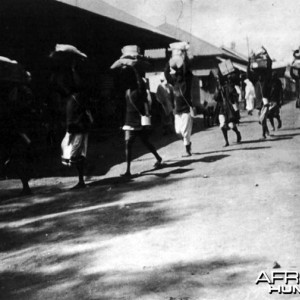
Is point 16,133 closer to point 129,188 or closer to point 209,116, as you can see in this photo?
point 129,188

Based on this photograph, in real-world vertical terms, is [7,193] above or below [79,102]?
below

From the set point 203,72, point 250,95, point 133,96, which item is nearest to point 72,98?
point 133,96

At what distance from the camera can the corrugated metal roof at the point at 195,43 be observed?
35062 millimetres

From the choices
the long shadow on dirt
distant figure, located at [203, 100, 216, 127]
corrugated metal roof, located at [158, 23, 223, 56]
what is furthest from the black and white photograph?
corrugated metal roof, located at [158, 23, 223, 56]

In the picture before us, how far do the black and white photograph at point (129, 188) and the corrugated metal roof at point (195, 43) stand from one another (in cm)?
2025

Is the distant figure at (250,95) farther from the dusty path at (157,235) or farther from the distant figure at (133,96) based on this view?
the distant figure at (133,96)

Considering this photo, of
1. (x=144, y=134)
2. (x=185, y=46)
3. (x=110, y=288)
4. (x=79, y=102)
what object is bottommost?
(x=110, y=288)

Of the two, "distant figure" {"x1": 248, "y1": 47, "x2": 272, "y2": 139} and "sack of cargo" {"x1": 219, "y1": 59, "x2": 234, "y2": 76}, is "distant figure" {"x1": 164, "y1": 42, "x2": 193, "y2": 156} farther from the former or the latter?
"distant figure" {"x1": 248, "y1": 47, "x2": 272, "y2": 139}

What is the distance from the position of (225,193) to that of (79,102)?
261 cm

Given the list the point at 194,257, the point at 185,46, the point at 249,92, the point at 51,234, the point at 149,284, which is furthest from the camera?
the point at 249,92

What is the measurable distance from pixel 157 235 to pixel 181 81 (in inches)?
210

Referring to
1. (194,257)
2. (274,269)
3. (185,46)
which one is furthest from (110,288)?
(185,46)

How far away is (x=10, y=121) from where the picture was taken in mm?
7602

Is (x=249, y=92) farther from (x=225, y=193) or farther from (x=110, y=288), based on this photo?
(x=110, y=288)
